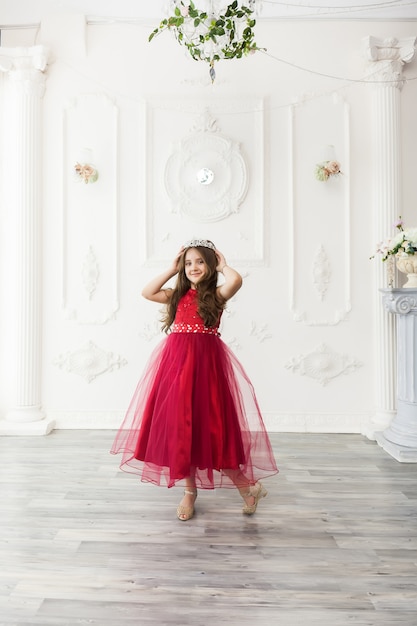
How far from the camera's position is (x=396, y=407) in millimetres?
4188

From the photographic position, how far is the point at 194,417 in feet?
8.16

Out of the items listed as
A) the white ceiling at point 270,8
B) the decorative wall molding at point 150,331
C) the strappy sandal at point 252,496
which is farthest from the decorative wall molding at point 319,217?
the strappy sandal at point 252,496

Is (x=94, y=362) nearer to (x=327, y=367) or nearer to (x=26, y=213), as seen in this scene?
(x=26, y=213)

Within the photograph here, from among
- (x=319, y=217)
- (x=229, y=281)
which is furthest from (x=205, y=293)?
(x=319, y=217)

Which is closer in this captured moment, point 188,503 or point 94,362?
point 188,503

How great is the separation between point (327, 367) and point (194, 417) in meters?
2.11

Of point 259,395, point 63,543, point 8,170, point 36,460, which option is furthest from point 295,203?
point 63,543

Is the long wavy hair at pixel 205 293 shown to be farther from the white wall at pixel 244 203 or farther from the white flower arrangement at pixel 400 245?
the white flower arrangement at pixel 400 245

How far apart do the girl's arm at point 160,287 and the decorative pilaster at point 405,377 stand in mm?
1904

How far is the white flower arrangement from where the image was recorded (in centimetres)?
375

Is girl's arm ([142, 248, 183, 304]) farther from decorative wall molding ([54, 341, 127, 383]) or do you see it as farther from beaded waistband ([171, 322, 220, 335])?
decorative wall molding ([54, 341, 127, 383])

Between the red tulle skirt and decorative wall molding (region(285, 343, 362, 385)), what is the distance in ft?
5.47

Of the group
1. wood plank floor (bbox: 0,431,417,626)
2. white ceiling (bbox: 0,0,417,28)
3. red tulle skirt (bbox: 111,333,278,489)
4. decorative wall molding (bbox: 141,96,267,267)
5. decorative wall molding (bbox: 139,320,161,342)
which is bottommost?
wood plank floor (bbox: 0,431,417,626)

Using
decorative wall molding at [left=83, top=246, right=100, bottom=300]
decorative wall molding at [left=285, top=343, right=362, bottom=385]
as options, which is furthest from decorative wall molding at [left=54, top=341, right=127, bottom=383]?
decorative wall molding at [left=285, top=343, right=362, bottom=385]
